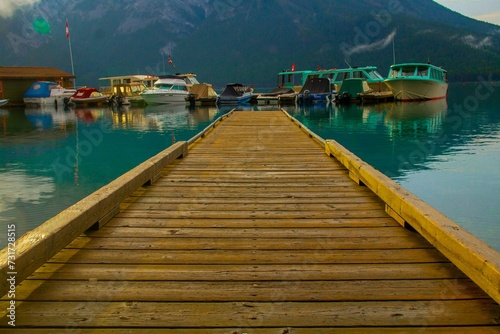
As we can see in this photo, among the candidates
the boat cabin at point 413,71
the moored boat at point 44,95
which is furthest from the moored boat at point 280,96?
the moored boat at point 44,95

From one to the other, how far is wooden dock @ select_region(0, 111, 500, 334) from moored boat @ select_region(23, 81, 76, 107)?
53201 millimetres

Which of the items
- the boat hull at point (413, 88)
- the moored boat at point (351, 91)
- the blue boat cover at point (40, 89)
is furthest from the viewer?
the blue boat cover at point (40, 89)

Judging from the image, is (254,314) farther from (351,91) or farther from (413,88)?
(351,91)

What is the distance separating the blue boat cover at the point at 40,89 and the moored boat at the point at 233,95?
2152 centimetres

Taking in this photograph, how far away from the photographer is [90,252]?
361cm

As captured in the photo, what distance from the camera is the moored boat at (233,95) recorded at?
160 ft

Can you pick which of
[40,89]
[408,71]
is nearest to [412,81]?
[408,71]

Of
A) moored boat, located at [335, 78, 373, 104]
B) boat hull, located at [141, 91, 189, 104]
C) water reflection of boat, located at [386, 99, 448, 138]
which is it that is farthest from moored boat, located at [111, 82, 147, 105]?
water reflection of boat, located at [386, 99, 448, 138]

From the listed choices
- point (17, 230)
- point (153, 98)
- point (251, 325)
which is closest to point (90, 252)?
point (251, 325)

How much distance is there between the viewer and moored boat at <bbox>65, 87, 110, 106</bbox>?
169 ft

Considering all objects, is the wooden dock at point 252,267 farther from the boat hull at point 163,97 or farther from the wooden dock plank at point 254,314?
the boat hull at point 163,97

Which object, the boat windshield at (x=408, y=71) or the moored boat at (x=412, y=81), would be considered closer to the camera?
the moored boat at (x=412, y=81)

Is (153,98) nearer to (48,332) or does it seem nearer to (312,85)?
(312,85)

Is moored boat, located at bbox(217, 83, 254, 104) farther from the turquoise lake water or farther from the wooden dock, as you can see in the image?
the wooden dock
